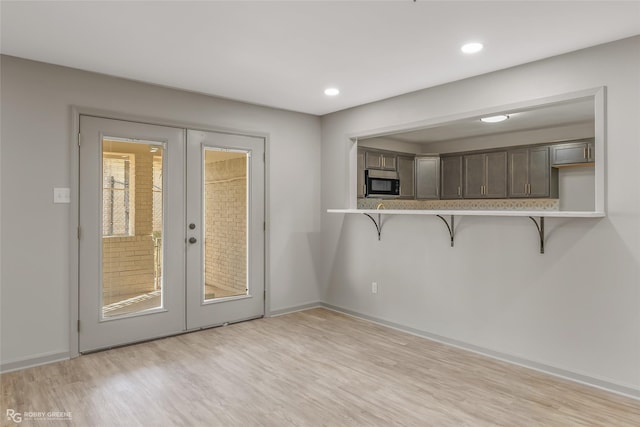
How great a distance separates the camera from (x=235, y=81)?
151 inches

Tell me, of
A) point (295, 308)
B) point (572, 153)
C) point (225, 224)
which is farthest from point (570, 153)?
point (225, 224)

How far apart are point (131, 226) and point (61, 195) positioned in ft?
2.15

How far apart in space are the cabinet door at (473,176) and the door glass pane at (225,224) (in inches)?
150

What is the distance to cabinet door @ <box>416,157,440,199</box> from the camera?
6906 millimetres

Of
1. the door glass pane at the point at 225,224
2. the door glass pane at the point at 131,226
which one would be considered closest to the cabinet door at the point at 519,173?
the door glass pane at the point at 225,224

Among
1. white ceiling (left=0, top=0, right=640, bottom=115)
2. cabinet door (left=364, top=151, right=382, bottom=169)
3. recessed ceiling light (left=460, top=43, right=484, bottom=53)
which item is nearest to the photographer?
white ceiling (left=0, top=0, right=640, bottom=115)

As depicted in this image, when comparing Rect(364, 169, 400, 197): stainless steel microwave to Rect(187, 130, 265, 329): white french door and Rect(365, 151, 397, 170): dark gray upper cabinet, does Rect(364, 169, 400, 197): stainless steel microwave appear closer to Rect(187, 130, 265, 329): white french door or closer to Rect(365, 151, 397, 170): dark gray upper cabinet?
Rect(365, 151, 397, 170): dark gray upper cabinet

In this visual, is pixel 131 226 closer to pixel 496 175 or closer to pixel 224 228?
pixel 224 228

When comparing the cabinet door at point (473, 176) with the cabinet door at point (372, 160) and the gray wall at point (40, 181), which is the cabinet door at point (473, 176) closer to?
the cabinet door at point (372, 160)

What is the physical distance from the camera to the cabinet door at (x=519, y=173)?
5953 mm

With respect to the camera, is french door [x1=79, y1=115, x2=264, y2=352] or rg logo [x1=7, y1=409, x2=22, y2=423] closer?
rg logo [x1=7, y1=409, x2=22, y2=423]

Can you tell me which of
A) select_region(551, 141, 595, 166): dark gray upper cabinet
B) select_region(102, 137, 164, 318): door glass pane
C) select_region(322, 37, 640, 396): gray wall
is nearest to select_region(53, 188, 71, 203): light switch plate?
select_region(102, 137, 164, 318): door glass pane

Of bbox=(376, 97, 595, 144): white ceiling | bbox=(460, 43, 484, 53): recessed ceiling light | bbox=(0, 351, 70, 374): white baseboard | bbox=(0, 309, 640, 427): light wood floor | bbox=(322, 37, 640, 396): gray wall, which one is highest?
bbox=(376, 97, 595, 144): white ceiling

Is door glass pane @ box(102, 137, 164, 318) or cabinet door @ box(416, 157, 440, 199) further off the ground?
cabinet door @ box(416, 157, 440, 199)
